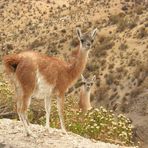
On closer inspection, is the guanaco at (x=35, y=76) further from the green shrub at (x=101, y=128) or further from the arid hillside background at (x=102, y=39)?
the arid hillside background at (x=102, y=39)

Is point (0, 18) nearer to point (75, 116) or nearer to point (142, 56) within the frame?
point (142, 56)

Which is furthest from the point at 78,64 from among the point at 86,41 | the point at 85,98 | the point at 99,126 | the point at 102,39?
the point at 102,39

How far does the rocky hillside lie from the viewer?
10.8m

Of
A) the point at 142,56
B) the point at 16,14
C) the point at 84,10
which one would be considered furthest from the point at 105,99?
the point at 16,14

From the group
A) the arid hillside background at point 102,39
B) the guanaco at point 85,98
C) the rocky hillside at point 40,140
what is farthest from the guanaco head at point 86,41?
the guanaco at point 85,98

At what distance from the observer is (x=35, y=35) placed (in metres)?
51.9

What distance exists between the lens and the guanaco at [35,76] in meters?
10.8

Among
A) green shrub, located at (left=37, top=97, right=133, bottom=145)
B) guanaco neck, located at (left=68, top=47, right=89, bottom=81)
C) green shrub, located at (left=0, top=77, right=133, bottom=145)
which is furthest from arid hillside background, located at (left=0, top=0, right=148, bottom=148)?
guanaco neck, located at (left=68, top=47, right=89, bottom=81)

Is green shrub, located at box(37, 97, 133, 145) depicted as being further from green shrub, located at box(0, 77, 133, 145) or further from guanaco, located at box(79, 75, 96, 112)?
guanaco, located at box(79, 75, 96, 112)

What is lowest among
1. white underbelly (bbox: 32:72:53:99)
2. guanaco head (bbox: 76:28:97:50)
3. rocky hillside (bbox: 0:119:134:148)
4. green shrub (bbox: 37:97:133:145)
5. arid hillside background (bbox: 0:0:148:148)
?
arid hillside background (bbox: 0:0:148:148)

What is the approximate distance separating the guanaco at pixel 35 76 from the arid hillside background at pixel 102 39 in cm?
495

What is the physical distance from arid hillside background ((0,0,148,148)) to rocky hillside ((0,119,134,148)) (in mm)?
4431

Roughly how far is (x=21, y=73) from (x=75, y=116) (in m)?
4.44

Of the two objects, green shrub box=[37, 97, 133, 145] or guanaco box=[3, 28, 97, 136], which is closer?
guanaco box=[3, 28, 97, 136]
